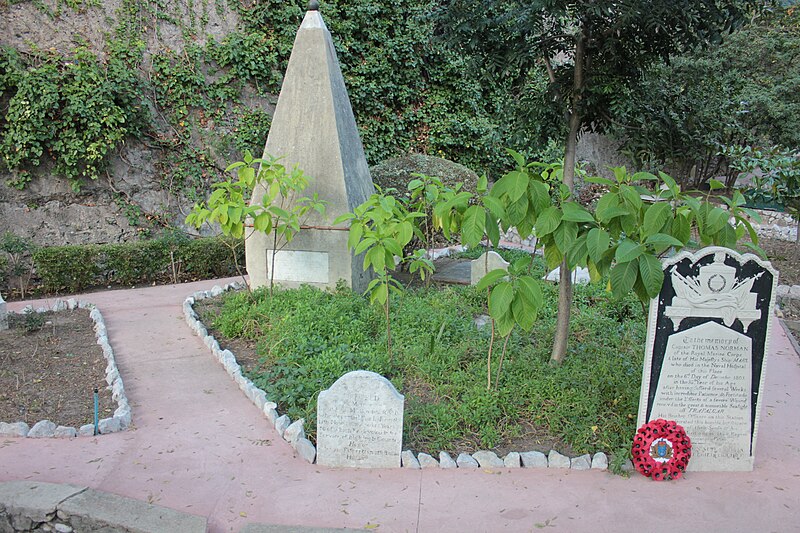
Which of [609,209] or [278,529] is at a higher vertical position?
[609,209]

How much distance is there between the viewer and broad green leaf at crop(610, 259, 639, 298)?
3.70 meters

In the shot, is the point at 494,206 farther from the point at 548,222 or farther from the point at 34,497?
the point at 34,497

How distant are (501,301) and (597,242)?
2.36ft

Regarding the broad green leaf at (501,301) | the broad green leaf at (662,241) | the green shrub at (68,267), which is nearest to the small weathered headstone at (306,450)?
the broad green leaf at (501,301)

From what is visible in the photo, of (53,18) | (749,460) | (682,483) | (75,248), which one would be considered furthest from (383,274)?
(53,18)

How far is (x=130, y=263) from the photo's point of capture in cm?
934

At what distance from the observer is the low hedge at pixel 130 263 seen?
8938 millimetres

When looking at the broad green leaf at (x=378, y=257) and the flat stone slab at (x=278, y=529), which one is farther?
the broad green leaf at (x=378, y=257)

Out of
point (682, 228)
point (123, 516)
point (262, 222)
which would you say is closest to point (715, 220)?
point (682, 228)

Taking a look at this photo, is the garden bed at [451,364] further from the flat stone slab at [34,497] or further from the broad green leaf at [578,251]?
the flat stone slab at [34,497]

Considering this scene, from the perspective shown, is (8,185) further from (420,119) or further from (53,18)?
(420,119)

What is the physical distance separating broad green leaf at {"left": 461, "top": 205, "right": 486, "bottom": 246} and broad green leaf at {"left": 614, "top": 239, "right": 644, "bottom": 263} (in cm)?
91

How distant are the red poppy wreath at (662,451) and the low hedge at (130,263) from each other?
660cm

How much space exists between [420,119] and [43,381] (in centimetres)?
1046
